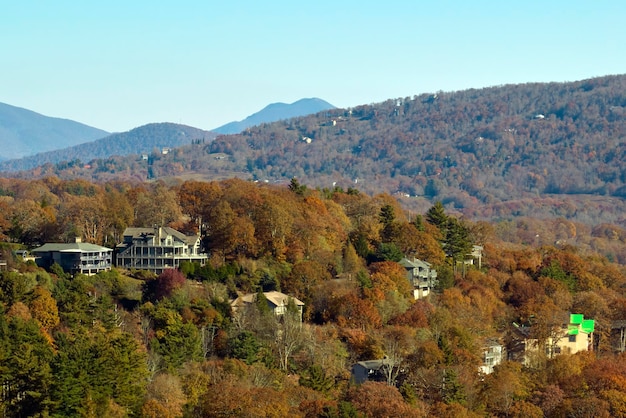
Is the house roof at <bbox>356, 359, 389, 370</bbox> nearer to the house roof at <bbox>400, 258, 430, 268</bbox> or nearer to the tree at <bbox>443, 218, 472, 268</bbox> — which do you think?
the house roof at <bbox>400, 258, 430, 268</bbox>

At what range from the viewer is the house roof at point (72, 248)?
193 ft

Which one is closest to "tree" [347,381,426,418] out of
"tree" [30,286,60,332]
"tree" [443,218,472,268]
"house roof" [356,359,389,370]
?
"house roof" [356,359,389,370]

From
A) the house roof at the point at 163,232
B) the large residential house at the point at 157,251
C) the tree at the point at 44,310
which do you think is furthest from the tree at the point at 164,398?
the house roof at the point at 163,232

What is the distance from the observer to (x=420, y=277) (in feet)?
208

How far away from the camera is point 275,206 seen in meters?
62.4

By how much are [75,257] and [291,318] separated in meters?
13.0

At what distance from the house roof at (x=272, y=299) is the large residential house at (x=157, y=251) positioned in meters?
6.04

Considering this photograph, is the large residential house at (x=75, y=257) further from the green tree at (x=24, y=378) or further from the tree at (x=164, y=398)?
the tree at (x=164, y=398)

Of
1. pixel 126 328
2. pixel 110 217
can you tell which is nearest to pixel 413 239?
pixel 110 217

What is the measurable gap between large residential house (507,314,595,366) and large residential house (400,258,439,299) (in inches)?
242

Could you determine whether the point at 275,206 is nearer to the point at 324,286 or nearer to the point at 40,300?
the point at 324,286

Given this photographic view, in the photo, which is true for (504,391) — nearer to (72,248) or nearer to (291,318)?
(291,318)

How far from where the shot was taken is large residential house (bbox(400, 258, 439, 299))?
62906 mm

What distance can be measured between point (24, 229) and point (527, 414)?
33705 millimetres
